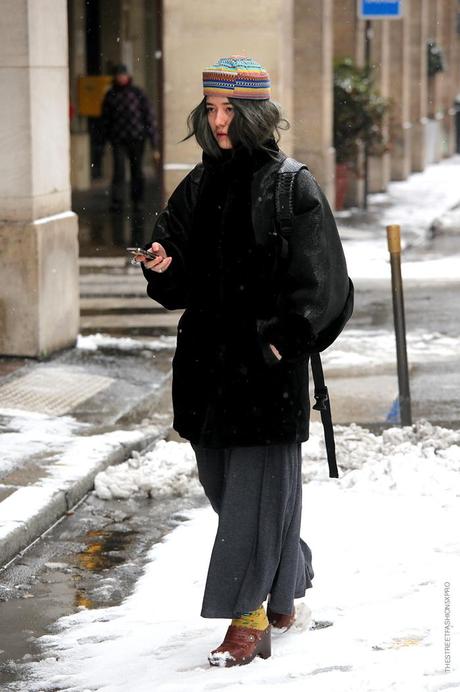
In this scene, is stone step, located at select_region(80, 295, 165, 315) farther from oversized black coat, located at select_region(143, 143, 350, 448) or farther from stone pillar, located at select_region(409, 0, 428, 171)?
stone pillar, located at select_region(409, 0, 428, 171)

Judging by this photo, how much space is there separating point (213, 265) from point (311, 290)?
0.32 metres

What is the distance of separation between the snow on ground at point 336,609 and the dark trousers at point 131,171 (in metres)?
Answer: 14.1

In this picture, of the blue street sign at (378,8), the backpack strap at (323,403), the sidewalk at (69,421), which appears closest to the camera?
the backpack strap at (323,403)

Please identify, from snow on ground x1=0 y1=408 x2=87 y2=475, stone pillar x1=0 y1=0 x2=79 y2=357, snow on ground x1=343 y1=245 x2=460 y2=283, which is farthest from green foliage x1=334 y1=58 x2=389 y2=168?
snow on ground x1=0 y1=408 x2=87 y2=475

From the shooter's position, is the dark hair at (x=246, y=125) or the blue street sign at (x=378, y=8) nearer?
the dark hair at (x=246, y=125)

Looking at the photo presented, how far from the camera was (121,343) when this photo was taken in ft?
36.6

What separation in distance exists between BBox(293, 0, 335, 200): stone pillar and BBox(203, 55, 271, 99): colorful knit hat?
16697 millimetres

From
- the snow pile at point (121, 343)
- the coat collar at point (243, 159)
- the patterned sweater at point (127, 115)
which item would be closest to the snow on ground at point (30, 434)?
the snow pile at point (121, 343)

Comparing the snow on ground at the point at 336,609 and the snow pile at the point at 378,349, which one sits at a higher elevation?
the snow on ground at the point at 336,609

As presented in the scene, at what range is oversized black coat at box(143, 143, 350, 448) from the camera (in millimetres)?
4566

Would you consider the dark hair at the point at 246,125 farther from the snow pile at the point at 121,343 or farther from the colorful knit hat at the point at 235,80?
the snow pile at the point at 121,343

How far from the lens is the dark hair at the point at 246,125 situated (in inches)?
181

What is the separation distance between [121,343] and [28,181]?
5.11ft

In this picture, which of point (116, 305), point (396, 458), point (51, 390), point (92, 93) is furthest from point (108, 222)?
point (396, 458)
